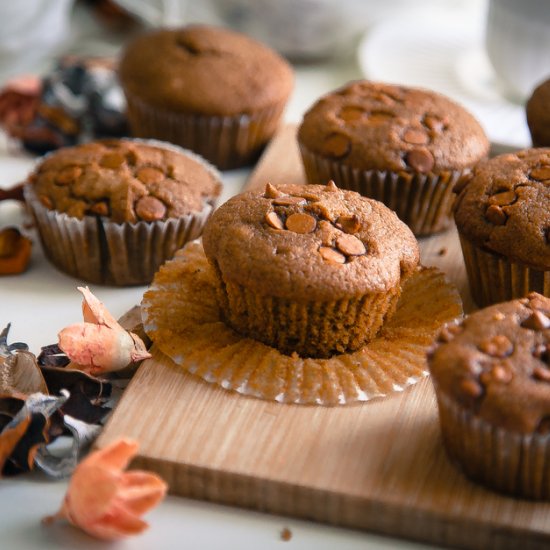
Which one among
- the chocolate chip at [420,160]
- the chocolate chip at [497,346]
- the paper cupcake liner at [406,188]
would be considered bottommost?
the paper cupcake liner at [406,188]

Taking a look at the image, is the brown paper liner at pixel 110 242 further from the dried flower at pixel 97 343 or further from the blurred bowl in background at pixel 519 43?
the blurred bowl in background at pixel 519 43

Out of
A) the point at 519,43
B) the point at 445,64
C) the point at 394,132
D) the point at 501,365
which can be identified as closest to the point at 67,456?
the point at 501,365

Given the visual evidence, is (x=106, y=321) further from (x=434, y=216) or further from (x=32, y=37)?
(x=32, y=37)

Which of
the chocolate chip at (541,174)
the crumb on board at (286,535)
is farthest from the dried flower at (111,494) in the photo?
the chocolate chip at (541,174)

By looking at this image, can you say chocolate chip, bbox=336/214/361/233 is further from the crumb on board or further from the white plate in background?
the white plate in background

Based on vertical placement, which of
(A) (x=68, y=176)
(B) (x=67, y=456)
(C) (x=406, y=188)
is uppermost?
(C) (x=406, y=188)

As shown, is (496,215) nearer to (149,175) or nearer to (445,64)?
(149,175)
